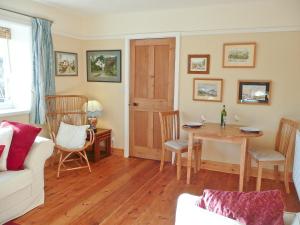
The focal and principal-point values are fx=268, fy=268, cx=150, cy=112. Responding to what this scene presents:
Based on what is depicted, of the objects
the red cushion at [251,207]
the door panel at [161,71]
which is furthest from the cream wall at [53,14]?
the red cushion at [251,207]

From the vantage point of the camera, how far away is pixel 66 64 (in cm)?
439

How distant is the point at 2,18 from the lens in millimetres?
3244

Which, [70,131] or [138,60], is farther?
[138,60]

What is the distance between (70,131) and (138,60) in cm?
158

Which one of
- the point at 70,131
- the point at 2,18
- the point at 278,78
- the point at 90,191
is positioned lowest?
the point at 90,191

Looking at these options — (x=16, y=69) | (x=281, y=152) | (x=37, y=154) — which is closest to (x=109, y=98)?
(x=16, y=69)

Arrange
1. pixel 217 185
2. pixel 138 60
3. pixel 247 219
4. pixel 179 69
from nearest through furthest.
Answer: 1. pixel 247 219
2. pixel 217 185
3. pixel 179 69
4. pixel 138 60

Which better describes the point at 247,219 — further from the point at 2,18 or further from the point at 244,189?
the point at 2,18

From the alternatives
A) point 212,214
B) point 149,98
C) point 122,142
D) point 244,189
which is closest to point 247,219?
point 212,214

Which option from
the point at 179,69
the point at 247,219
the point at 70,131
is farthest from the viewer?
the point at 179,69

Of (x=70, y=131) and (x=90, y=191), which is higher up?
(x=70, y=131)

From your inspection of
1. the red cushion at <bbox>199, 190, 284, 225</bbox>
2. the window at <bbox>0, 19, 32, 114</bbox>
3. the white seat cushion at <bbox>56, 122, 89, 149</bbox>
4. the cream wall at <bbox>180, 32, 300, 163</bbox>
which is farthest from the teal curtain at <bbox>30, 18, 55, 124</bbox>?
the red cushion at <bbox>199, 190, 284, 225</bbox>

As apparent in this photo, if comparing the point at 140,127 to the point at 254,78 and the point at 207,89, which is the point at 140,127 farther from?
the point at 254,78

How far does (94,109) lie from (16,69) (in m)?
1.28
